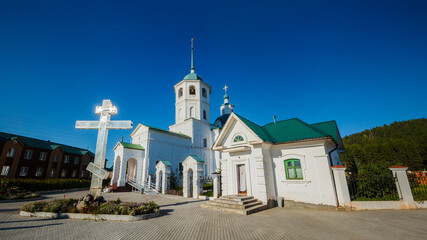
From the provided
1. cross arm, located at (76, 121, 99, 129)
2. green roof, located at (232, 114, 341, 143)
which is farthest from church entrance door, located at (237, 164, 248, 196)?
cross arm, located at (76, 121, 99, 129)

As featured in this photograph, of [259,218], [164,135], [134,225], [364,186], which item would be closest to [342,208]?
[364,186]

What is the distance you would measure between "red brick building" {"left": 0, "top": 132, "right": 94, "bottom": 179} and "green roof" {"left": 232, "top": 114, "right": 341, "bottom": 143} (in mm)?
35325

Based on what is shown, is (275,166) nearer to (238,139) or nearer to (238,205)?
(238,139)

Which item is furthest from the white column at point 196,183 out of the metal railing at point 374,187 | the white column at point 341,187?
the metal railing at point 374,187

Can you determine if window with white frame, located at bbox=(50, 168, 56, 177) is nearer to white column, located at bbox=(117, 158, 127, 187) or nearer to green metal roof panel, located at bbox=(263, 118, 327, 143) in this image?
white column, located at bbox=(117, 158, 127, 187)

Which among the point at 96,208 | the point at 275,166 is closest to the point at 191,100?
the point at 275,166

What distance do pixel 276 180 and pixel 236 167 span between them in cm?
297

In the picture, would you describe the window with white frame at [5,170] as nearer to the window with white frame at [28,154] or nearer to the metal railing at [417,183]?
the window with white frame at [28,154]

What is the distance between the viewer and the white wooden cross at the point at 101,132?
9.66m

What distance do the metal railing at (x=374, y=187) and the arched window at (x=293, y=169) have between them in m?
3.20

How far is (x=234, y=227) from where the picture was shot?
725cm

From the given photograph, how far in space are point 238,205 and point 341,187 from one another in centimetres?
603

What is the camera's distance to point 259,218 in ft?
28.6

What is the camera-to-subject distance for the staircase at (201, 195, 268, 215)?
9859mm
